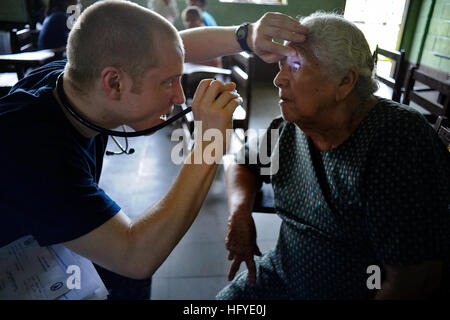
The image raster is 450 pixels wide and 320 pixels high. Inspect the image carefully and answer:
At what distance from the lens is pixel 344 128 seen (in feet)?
3.23

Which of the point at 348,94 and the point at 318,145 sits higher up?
the point at 348,94

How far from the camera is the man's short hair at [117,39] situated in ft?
2.35

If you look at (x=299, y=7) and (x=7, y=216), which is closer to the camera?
(x=7, y=216)

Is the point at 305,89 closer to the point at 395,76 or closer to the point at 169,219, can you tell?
the point at 169,219

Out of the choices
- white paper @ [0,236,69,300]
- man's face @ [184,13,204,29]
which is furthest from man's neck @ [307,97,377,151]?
man's face @ [184,13,204,29]

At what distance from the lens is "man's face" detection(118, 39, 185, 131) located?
2.47 ft

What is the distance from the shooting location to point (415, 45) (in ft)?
17.4

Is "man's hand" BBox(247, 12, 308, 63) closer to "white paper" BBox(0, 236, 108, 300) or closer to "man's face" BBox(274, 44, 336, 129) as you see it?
"man's face" BBox(274, 44, 336, 129)

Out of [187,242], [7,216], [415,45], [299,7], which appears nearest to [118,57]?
[7,216]

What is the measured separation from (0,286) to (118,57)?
0.54 metres

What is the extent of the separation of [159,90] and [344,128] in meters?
0.56

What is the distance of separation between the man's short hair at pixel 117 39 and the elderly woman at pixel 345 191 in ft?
1.43

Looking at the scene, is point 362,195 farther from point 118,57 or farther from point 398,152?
point 118,57

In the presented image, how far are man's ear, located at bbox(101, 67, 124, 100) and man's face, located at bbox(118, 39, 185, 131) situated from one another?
0.8 inches
